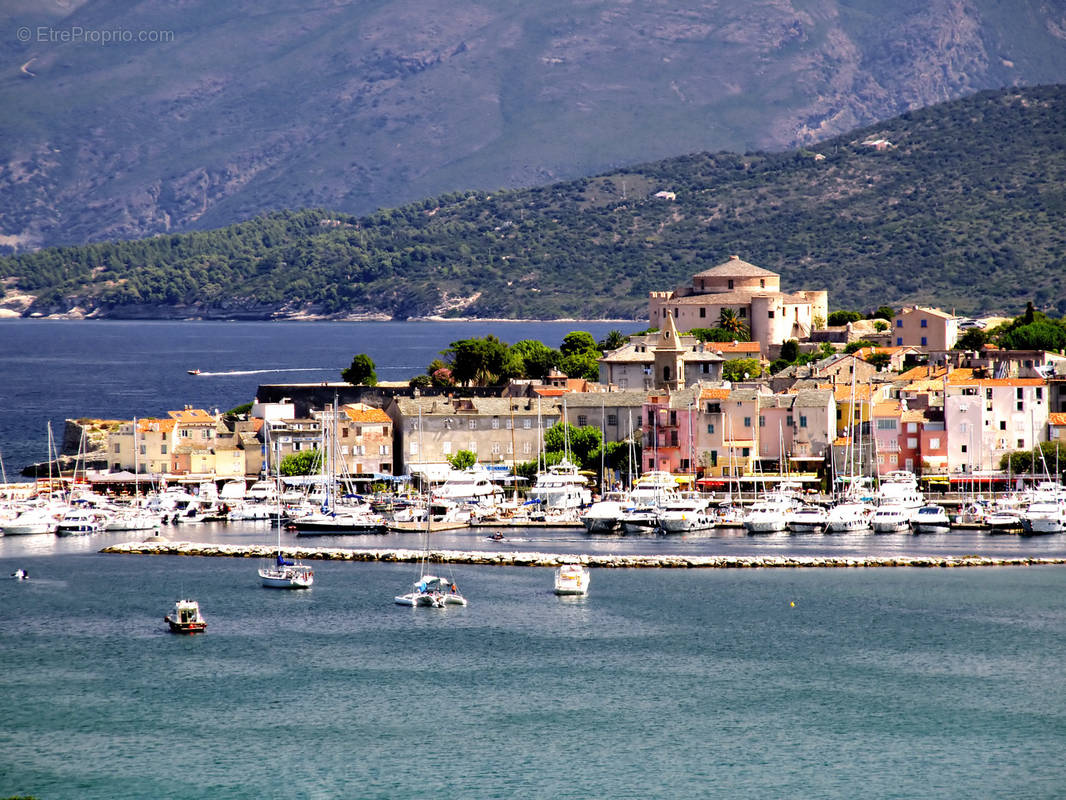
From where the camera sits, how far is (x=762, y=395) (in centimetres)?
8725

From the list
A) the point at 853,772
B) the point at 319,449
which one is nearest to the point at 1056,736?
the point at 853,772

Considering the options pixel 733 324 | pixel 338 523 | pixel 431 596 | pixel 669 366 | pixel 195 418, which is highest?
pixel 733 324

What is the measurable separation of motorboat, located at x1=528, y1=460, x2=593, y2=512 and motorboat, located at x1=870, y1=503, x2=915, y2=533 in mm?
12564

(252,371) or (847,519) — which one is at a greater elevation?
(252,371)

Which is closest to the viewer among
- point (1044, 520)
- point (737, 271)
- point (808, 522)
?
point (1044, 520)

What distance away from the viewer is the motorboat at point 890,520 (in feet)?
247

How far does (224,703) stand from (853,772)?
613 inches

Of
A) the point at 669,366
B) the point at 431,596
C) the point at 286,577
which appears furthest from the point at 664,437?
the point at 431,596

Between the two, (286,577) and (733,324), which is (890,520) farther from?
(733,324)

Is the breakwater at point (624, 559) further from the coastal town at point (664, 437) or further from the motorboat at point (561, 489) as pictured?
the motorboat at point (561, 489)

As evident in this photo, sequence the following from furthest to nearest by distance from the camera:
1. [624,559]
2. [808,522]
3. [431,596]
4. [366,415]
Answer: [366,415] → [808,522] → [624,559] → [431,596]

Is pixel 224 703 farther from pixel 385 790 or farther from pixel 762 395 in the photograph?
pixel 762 395

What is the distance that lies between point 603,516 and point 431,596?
62.6 ft

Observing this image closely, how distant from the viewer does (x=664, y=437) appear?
283ft
